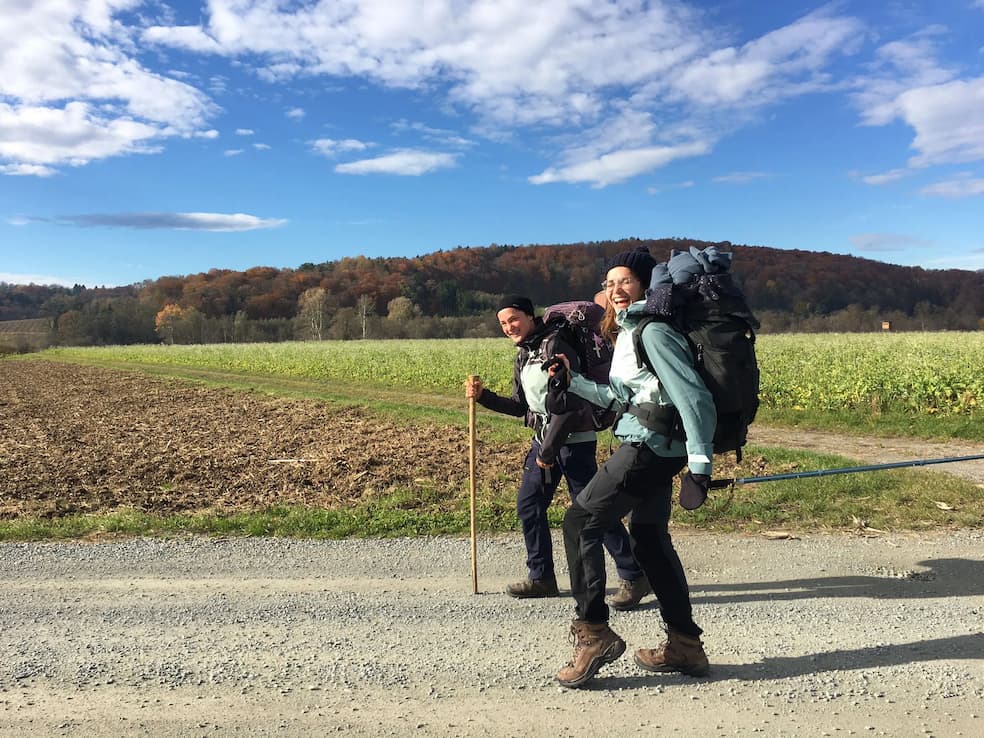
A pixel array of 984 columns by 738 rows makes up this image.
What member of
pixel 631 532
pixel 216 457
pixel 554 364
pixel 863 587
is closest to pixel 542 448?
pixel 554 364

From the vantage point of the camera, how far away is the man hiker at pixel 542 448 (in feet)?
13.2

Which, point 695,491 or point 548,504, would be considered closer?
point 695,491

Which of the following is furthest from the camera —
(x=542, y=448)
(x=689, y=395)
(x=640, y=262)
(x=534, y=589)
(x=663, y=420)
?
(x=534, y=589)

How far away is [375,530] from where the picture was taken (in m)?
5.88

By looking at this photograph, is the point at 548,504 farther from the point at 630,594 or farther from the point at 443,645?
the point at 443,645

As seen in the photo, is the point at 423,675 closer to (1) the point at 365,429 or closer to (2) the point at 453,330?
(1) the point at 365,429

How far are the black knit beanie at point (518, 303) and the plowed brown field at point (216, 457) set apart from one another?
11.7 ft

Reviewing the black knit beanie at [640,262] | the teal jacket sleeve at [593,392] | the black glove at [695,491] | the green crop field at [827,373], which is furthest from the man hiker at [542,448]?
the green crop field at [827,373]

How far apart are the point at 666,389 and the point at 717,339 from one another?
0.31m

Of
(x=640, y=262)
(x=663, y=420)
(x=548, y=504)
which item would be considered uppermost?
(x=640, y=262)

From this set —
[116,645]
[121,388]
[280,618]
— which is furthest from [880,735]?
[121,388]

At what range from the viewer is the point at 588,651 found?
326cm

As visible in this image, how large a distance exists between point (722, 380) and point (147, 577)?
409cm

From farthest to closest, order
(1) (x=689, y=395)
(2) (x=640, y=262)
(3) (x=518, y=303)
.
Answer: (3) (x=518, y=303) → (2) (x=640, y=262) → (1) (x=689, y=395)
